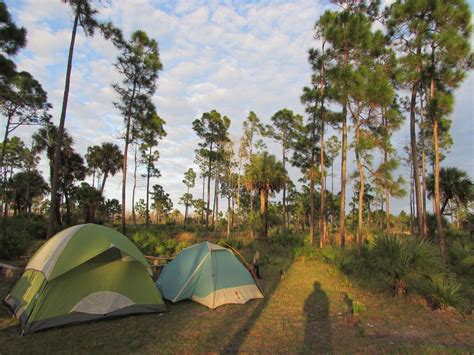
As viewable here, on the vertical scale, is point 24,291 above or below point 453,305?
above

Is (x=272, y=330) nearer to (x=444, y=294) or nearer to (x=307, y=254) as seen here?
(x=444, y=294)

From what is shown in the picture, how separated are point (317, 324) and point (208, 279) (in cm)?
308

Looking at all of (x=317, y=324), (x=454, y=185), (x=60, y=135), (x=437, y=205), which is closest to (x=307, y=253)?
(x=437, y=205)

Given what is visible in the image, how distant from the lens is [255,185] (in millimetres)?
26203

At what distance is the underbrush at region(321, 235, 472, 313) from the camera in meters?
8.38

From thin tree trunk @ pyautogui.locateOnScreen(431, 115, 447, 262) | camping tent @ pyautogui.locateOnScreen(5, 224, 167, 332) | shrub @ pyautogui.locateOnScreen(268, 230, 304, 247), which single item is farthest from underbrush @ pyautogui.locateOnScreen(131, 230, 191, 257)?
thin tree trunk @ pyautogui.locateOnScreen(431, 115, 447, 262)

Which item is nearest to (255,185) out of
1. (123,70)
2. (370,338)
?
(123,70)

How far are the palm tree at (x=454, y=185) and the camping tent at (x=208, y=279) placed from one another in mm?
21715

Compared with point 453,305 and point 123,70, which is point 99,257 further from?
point 123,70

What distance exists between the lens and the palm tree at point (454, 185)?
2425cm

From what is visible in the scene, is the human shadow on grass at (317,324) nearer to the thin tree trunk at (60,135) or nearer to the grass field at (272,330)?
the grass field at (272,330)

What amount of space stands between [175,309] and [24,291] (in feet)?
11.4

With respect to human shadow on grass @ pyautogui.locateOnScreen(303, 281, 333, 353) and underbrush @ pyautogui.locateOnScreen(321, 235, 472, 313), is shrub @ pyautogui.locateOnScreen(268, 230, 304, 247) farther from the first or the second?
underbrush @ pyautogui.locateOnScreen(321, 235, 472, 313)

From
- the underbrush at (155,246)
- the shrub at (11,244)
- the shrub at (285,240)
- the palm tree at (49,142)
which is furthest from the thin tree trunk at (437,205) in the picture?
the palm tree at (49,142)
